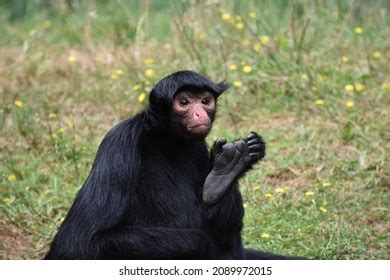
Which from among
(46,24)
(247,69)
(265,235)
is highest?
(46,24)

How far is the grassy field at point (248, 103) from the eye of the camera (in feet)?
22.5

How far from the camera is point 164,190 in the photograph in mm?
5539

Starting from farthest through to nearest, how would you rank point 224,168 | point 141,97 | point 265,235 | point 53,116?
point 141,97 < point 53,116 < point 265,235 < point 224,168

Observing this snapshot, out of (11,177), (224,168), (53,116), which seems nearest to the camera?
(224,168)

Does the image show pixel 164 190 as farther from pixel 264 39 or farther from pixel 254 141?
pixel 264 39

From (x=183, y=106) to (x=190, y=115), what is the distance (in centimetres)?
7

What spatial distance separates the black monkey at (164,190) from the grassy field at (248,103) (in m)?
1.11

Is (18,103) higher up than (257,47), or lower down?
lower down

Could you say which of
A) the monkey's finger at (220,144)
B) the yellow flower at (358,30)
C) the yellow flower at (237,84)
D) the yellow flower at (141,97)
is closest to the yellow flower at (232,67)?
the yellow flower at (237,84)

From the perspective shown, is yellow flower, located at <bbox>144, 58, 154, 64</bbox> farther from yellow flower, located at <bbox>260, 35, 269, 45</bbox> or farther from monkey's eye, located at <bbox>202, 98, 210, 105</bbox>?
monkey's eye, located at <bbox>202, 98, 210, 105</bbox>

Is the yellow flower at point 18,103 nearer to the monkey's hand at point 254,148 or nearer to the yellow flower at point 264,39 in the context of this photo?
the yellow flower at point 264,39

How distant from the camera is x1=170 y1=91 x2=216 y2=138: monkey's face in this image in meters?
5.45

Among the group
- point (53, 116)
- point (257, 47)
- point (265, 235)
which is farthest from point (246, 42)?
point (265, 235)
